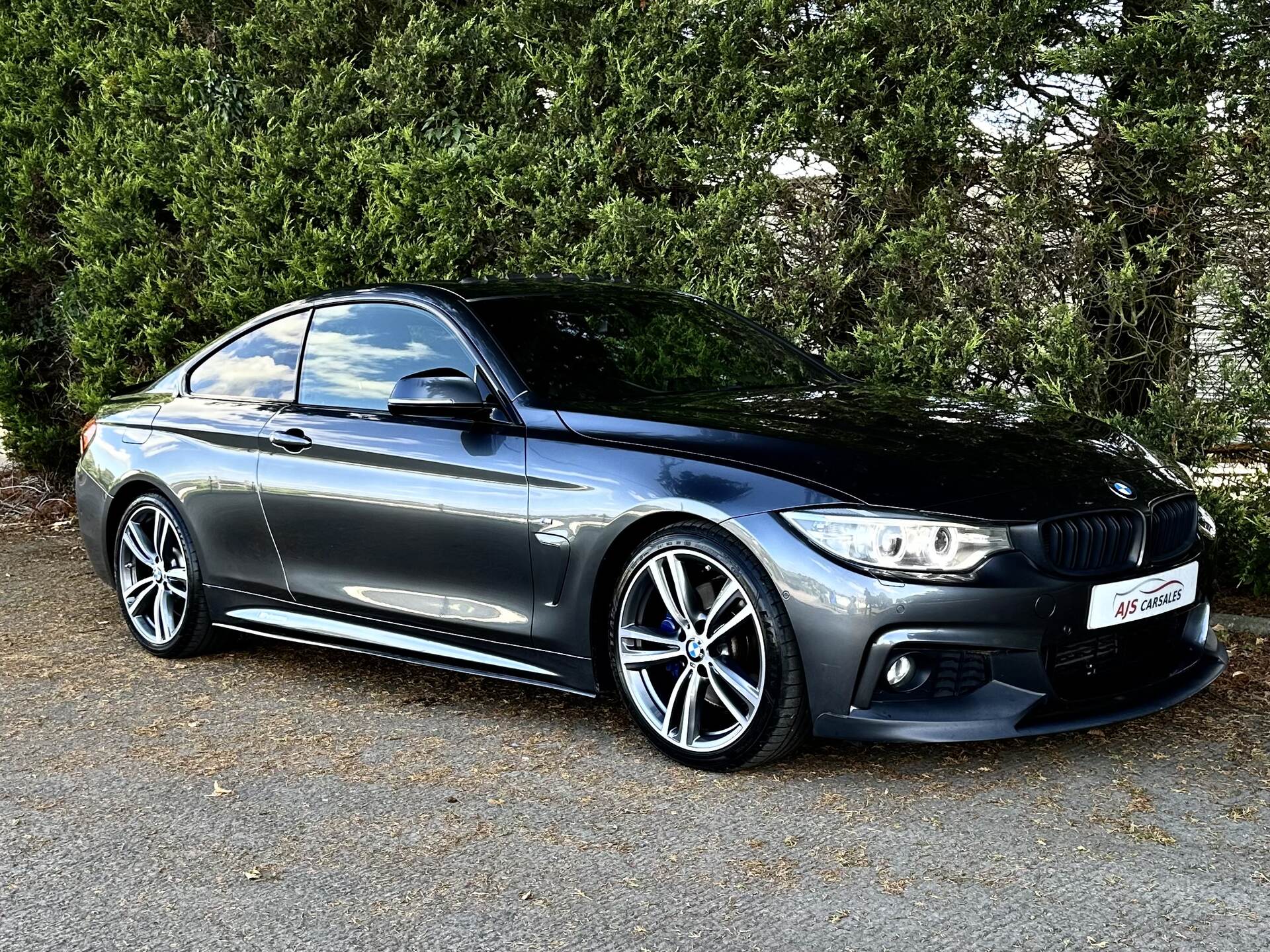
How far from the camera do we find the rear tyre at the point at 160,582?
20.4 ft

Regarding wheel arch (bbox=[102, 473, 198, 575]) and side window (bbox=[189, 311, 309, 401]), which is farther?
wheel arch (bbox=[102, 473, 198, 575])

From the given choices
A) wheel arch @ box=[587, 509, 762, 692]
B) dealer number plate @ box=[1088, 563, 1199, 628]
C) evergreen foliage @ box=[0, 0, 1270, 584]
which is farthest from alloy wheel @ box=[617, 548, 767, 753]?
evergreen foliage @ box=[0, 0, 1270, 584]

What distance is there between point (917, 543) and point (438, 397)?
170 cm

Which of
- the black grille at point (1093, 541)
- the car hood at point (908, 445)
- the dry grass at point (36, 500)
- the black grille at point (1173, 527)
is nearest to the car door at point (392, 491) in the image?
the car hood at point (908, 445)

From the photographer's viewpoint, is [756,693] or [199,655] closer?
[756,693]

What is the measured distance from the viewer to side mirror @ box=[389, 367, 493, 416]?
16.2ft

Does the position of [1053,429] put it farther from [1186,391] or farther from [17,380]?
[17,380]

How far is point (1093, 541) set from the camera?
4.36m

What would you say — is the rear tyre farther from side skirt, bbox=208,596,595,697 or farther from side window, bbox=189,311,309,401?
side window, bbox=189,311,309,401

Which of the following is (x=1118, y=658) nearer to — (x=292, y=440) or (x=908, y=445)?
(x=908, y=445)

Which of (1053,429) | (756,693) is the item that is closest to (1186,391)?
(1053,429)

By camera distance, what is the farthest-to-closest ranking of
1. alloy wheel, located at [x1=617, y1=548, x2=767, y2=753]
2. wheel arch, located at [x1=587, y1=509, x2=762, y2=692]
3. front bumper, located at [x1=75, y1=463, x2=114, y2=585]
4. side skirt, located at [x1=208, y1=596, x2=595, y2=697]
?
front bumper, located at [x1=75, y1=463, x2=114, y2=585]
side skirt, located at [x1=208, y1=596, x2=595, y2=697]
wheel arch, located at [x1=587, y1=509, x2=762, y2=692]
alloy wheel, located at [x1=617, y1=548, x2=767, y2=753]

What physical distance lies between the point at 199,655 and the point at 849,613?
3352 mm

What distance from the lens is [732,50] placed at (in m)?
7.14
